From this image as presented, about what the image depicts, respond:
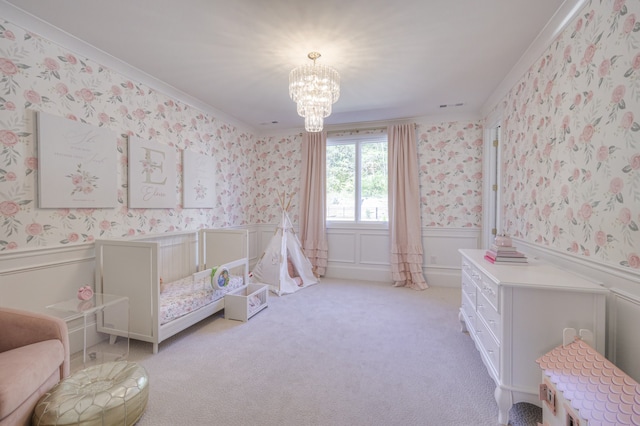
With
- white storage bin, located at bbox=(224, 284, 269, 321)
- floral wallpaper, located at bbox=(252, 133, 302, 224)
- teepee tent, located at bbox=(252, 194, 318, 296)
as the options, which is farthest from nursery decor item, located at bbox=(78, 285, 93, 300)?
floral wallpaper, located at bbox=(252, 133, 302, 224)

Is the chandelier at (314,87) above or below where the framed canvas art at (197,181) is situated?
above

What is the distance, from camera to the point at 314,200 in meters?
4.43

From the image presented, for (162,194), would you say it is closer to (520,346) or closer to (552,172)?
(520,346)

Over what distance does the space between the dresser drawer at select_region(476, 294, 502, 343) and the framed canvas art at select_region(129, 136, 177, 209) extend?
3.18 metres

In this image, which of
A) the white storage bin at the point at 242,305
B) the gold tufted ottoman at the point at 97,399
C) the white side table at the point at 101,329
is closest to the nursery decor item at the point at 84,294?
the white side table at the point at 101,329

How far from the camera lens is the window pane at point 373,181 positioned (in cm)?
430

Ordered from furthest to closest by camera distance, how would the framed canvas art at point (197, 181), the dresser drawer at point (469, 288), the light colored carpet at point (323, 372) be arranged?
the framed canvas art at point (197, 181), the dresser drawer at point (469, 288), the light colored carpet at point (323, 372)

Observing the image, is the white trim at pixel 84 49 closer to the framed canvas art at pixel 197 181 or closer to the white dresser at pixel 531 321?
the framed canvas art at pixel 197 181

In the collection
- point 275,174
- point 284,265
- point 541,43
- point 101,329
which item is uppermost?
point 541,43

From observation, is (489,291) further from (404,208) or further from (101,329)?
(101,329)

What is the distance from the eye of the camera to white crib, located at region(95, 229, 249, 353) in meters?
2.12

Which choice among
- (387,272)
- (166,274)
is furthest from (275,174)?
(387,272)

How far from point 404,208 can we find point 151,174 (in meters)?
3.35

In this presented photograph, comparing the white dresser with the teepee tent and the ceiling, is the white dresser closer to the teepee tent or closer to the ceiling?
the ceiling
